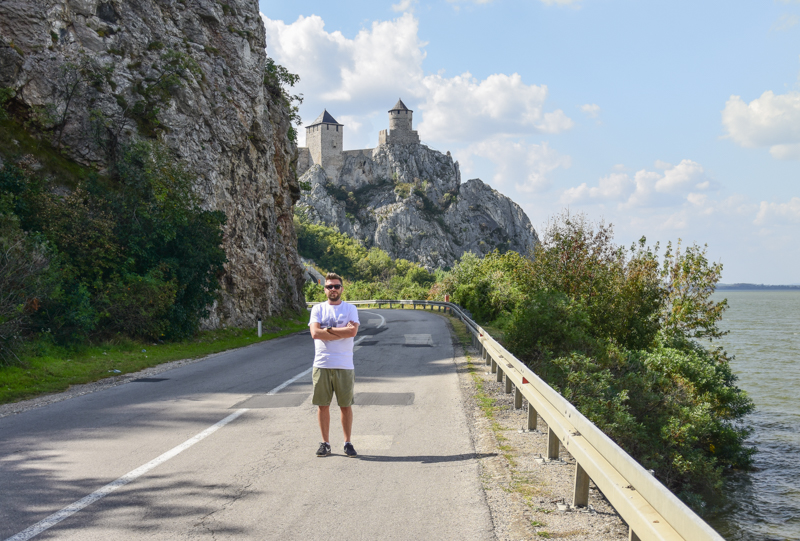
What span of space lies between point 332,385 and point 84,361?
10.4 m

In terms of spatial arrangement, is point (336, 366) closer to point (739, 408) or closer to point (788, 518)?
point (788, 518)

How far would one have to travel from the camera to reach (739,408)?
62.0 ft

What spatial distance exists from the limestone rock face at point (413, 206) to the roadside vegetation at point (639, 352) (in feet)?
324

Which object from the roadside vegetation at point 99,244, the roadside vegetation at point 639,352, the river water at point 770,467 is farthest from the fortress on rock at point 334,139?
the roadside vegetation at point 639,352

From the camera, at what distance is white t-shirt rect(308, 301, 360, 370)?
20.5 feet

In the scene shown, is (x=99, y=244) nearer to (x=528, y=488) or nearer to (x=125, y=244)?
(x=125, y=244)

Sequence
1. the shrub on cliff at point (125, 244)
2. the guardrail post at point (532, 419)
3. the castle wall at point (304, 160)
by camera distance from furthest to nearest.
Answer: the castle wall at point (304, 160), the shrub on cliff at point (125, 244), the guardrail post at point (532, 419)

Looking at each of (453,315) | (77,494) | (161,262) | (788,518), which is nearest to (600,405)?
(788,518)

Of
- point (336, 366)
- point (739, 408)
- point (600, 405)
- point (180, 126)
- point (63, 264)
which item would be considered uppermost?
point (180, 126)

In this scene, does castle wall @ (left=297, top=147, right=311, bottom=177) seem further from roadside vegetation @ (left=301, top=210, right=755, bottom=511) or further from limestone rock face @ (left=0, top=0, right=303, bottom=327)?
roadside vegetation @ (left=301, top=210, right=755, bottom=511)

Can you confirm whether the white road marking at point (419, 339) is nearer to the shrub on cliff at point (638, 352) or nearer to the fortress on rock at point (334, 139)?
the shrub on cliff at point (638, 352)

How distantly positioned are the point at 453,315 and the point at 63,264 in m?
24.9

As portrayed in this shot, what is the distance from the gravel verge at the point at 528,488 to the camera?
4332 mm

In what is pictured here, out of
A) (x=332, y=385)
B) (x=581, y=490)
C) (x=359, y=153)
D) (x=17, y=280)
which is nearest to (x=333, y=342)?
(x=332, y=385)
